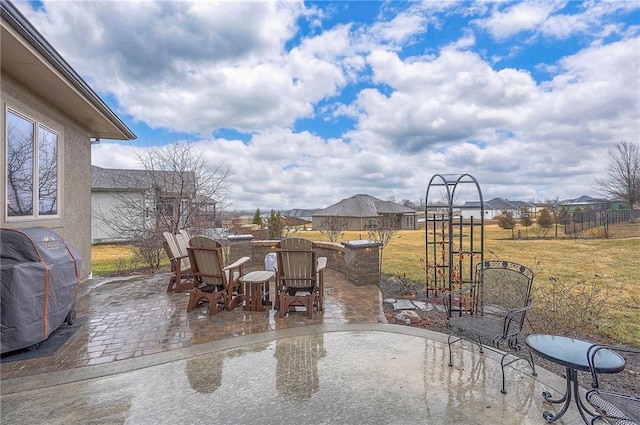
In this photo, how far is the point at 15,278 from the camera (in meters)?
3.26

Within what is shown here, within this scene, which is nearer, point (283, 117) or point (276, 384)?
point (276, 384)

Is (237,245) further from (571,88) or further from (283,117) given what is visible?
(571,88)

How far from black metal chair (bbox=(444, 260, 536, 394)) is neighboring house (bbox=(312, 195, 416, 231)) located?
88.7ft

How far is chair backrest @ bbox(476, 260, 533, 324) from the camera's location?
141 inches

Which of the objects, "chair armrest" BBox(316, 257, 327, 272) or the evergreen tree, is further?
the evergreen tree

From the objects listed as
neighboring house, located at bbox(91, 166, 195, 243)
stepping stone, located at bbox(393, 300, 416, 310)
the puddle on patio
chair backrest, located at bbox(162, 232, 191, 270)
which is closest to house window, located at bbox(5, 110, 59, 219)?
chair backrest, located at bbox(162, 232, 191, 270)

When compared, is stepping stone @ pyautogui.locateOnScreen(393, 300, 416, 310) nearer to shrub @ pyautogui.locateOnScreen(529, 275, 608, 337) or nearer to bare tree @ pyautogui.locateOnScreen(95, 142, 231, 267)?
shrub @ pyautogui.locateOnScreen(529, 275, 608, 337)

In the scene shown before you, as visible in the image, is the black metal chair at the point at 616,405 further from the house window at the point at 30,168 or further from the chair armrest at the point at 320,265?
the house window at the point at 30,168

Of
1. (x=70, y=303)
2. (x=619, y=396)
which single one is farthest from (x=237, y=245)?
(x=619, y=396)

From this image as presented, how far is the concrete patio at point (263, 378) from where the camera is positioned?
2402 mm

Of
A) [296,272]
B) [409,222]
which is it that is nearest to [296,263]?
Result: [296,272]

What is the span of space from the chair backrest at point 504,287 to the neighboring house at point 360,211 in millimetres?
26982

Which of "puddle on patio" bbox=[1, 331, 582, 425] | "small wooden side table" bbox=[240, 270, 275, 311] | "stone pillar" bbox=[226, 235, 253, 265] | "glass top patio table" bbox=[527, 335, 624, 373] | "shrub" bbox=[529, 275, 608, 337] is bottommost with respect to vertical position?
"shrub" bbox=[529, 275, 608, 337]

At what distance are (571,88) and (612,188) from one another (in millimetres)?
20335
